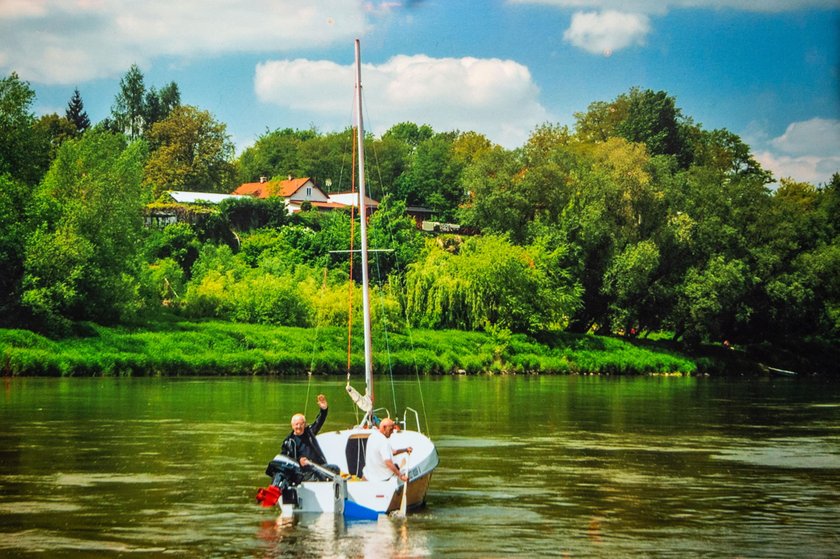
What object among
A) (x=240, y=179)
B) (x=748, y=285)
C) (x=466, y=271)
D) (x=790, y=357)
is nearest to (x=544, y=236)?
(x=466, y=271)

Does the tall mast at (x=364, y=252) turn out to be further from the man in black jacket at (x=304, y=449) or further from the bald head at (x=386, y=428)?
the man in black jacket at (x=304, y=449)

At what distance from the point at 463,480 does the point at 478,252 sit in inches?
2581

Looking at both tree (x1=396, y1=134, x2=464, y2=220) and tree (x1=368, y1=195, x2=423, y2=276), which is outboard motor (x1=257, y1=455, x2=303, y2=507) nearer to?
tree (x1=368, y1=195, x2=423, y2=276)

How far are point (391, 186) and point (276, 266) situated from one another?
73.0 meters

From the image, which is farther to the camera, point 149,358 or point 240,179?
point 240,179

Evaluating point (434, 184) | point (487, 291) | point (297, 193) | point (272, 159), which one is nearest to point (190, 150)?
point (297, 193)

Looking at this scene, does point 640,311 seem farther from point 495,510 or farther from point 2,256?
point 495,510

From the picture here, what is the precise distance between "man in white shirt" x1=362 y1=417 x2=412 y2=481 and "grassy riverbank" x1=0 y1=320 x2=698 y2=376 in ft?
156

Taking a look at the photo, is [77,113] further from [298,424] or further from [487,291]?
[298,424]

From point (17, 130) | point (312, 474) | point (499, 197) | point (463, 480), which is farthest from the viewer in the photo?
point (499, 197)

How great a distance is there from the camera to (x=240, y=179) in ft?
577

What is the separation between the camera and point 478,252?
313ft

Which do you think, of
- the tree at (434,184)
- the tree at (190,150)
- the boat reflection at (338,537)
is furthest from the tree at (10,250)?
the tree at (434,184)

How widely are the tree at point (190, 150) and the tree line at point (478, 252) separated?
2000 centimetres
